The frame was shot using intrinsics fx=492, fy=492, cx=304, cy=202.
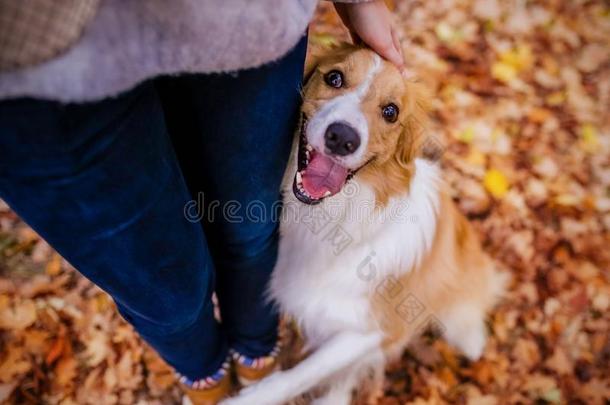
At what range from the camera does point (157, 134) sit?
0.91m

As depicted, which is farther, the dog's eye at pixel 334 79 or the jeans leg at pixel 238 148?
the dog's eye at pixel 334 79

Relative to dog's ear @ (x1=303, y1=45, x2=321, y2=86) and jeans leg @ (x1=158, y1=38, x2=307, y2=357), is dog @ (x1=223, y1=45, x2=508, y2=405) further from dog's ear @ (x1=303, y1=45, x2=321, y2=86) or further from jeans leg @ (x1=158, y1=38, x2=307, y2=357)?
jeans leg @ (x1=158, y1=38, x2=307, y2=357)

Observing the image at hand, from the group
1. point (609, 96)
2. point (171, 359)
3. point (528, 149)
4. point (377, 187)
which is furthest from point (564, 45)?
point (171, 359)

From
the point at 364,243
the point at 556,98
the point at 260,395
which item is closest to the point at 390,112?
the point at 364,243

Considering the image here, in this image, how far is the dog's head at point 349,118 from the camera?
4.28 feet

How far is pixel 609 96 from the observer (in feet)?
10.4

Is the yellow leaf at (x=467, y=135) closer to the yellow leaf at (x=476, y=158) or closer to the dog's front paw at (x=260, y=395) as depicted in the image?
the yellow leaf at (x=476, y=158)

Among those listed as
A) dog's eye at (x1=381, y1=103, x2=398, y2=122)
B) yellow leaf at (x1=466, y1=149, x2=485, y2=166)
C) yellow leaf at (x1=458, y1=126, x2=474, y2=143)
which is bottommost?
yellow leaf at (x1=466, y1=149, x2=485, y2=166)

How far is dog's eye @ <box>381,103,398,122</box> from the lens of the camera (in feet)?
4.69

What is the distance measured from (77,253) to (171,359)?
2.35 ft

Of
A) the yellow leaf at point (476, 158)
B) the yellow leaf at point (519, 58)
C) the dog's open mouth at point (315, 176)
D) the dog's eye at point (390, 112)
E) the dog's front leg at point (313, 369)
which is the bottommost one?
the dog's front leg at point (313, 369)

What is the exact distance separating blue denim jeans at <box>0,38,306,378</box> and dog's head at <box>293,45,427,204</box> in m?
0.09

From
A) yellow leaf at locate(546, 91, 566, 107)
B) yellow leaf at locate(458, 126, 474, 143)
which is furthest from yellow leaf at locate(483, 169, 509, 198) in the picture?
yellow leaf at locate(546, 91, 566, 107)

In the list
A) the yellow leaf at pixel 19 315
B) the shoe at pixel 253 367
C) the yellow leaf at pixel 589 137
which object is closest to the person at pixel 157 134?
the shoe at pixel 253 367
